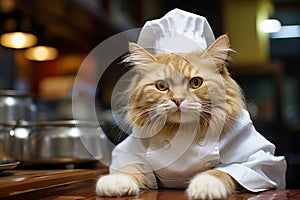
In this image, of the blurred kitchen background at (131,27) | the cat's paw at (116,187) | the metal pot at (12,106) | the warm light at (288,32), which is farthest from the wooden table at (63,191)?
the warm light at (288,32)

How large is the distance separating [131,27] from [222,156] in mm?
3000

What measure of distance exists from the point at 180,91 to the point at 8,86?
2037mm

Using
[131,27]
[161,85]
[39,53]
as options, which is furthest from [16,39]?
[131,27]

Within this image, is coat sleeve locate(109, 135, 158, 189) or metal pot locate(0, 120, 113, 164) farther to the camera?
metal pot locate(0, 120, 113, 164)

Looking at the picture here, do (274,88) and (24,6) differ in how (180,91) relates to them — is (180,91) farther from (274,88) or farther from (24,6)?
(274,88)

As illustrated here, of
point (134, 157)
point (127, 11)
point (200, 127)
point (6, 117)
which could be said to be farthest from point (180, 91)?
point (127, 11)

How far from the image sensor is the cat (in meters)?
0.89

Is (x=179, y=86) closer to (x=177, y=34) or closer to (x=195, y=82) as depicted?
(x=195, y=82)

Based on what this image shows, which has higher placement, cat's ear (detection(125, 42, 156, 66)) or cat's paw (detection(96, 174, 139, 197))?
cat's ear (detection(125, 42, 156, 66))

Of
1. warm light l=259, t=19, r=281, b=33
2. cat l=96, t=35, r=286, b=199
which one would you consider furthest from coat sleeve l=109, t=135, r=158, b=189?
warm light l=259, t=19, r=281, b=33

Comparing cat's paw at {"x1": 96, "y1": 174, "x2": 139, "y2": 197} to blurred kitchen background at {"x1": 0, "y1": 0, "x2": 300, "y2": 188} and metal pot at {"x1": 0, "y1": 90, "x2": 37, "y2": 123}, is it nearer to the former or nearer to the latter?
metal pot at {"x1": 0, "y1": 90, "x2": 37, "y2": 123}

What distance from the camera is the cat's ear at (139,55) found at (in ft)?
3.17

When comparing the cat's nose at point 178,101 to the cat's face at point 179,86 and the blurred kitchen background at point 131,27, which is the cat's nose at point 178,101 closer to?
the cat's face at point 179,86

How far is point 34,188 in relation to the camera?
927mm
